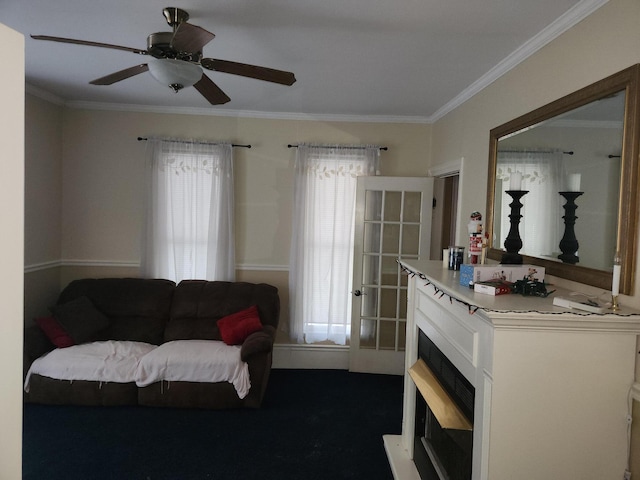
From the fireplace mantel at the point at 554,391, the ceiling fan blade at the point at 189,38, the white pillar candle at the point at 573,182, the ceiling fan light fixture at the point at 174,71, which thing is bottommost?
the fireplace mantel at the point at 554,391

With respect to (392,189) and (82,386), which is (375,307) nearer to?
(392,189)

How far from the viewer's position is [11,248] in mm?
863

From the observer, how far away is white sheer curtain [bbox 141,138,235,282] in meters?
4.24

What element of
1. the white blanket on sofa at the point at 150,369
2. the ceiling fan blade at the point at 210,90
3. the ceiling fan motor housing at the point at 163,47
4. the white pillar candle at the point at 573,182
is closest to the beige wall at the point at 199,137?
the white blanket on sofa at the point at 150,369

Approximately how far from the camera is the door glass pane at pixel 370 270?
14.1 ft

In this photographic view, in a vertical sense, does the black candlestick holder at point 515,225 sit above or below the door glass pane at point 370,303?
above

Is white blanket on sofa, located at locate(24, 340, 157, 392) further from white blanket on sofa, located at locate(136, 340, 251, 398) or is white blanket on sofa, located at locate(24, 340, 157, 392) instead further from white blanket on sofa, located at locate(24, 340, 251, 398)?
white blanket on sofa, located at locate(136, 340, 251, 398)

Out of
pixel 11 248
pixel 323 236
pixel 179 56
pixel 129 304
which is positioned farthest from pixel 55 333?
pixel 11 248

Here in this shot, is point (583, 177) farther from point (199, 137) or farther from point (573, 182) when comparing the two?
point (199, 137)

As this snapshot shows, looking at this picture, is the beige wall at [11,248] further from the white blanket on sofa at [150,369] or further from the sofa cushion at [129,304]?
the sofa cushion at [129,304]

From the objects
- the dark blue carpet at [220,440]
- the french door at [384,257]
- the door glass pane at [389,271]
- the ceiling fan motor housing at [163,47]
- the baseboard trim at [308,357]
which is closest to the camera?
the ceiling fan motor housing at [163,47]

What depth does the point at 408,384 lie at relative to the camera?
9.03 ft

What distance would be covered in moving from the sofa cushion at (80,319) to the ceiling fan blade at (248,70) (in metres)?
2.68

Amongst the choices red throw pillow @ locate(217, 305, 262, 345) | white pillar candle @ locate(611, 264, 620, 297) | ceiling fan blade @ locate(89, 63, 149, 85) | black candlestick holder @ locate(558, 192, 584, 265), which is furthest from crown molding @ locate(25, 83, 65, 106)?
white pillar candle @ locate(611, 264, 620, 297)
